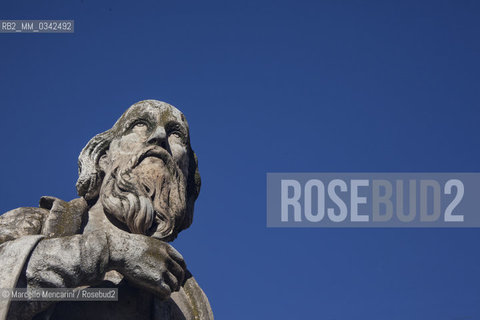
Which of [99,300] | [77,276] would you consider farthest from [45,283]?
[99,300]

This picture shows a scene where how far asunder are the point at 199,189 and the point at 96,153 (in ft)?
3.56

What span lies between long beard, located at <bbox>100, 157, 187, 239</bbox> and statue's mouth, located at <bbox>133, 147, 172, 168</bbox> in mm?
27

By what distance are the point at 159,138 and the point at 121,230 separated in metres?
1.09

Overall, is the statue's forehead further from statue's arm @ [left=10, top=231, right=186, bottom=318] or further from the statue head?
statue's arm @ [left=10, top=231, right=186, bottom=318]

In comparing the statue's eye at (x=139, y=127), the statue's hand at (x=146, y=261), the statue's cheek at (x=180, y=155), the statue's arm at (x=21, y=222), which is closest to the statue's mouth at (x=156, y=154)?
the statue's cheek at (x=180, y=155)

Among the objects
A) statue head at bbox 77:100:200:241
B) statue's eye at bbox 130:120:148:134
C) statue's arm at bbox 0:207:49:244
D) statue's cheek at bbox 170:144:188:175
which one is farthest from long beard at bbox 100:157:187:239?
statue's arm at bbox 0:207:49:244

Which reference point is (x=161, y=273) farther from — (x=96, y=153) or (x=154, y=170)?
(x=96, y=153)

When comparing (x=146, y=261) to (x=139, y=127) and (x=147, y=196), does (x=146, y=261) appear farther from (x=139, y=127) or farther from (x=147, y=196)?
(x=139, y=127)

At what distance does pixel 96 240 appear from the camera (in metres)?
7.41

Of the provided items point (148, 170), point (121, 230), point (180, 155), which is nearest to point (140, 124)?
point (180, 155)

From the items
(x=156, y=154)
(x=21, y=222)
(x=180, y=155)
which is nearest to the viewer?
(x=21, y=222)

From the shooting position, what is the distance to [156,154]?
8914 mm

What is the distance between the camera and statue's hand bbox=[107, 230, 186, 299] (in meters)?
7.56

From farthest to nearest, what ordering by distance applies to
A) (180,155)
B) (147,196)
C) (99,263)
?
(180,155) → (147,196) → (99,263)
